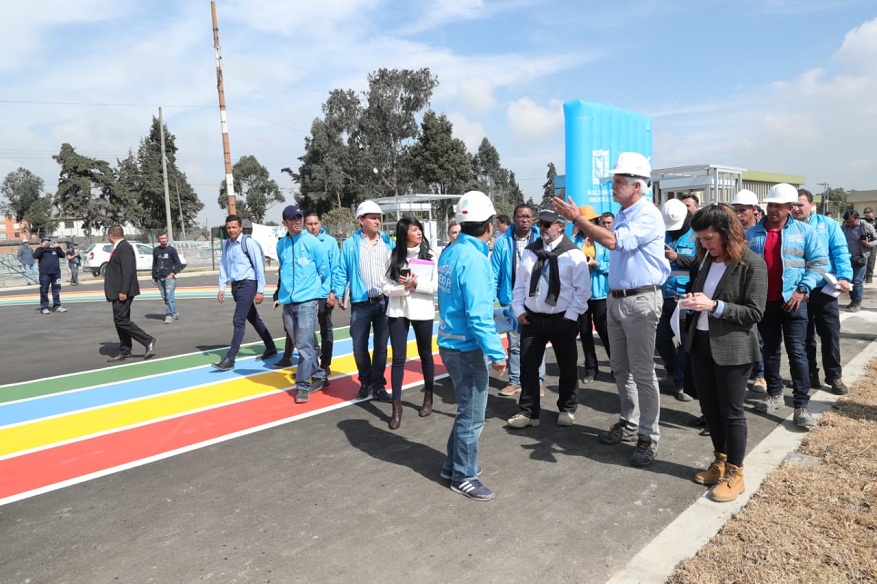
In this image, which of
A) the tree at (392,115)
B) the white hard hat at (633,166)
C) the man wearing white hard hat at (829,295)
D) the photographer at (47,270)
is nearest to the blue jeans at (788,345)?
the man wearing white hard hat at (829,295)

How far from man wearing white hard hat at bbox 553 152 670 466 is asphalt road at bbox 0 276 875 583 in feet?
1.45

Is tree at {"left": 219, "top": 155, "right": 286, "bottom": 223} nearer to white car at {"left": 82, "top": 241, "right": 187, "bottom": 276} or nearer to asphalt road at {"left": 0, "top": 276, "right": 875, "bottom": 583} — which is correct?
white car at {"left": 82, "top": 241, "right": 187, "bottom": 276}

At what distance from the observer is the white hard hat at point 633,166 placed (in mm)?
4238

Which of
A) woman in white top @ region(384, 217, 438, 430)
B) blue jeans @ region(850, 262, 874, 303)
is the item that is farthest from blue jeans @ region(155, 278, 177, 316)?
blue jeans @ region(850, 262, 874, 303)

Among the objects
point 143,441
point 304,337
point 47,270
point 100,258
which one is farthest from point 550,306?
point 100,258

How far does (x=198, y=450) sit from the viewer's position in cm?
505

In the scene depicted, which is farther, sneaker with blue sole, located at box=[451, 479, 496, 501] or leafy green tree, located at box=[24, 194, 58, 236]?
leafy green tree, located at box=[24, 194, 58, 236]

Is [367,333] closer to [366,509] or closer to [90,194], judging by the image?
[366,509]

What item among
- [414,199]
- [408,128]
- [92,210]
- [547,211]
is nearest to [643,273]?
[547,211]

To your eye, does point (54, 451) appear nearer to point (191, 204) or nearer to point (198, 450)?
point (198, 450)

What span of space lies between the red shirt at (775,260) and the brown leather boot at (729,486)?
2.25 metres

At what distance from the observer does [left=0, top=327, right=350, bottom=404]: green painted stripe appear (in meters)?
7.35

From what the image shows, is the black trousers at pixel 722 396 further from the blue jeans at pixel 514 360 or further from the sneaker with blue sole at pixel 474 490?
the blue jeans at pixel 514 360

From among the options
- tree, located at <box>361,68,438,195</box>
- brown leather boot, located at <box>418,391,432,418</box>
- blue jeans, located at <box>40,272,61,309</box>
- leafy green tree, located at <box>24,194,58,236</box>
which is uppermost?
tree, located at <box>361,68,438,195</box>
